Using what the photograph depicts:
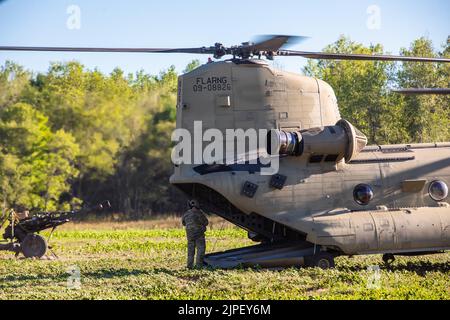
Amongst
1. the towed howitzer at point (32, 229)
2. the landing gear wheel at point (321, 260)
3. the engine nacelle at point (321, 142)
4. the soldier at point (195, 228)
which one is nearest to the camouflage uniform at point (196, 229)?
the soldier at point (195, 228)

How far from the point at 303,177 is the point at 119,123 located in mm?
21614

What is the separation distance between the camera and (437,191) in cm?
1603

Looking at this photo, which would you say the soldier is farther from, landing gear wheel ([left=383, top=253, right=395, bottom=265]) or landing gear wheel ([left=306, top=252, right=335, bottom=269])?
landing gear wheel ([left=383, top=253, right=395, bottom=265])

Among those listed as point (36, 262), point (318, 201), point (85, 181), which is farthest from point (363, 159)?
point (85, 181)

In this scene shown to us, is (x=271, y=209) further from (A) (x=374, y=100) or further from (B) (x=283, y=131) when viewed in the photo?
(A) (x=374, y=100)

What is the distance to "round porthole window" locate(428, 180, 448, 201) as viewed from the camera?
16.0 metres

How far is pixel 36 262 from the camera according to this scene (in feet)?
59.6

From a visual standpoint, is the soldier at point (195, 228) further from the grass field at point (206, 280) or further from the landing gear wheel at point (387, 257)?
the landing gear wheel at point (387, 257)

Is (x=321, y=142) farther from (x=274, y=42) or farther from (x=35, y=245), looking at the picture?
(x=35, y=245)

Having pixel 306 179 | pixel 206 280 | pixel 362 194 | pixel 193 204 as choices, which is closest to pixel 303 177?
pixel 306 179

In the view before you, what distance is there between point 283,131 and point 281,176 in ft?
3.28

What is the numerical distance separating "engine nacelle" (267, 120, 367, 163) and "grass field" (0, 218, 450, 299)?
2547 mm

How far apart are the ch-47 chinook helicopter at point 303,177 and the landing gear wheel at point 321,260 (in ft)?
0.07

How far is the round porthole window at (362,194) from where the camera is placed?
51.1 feet
